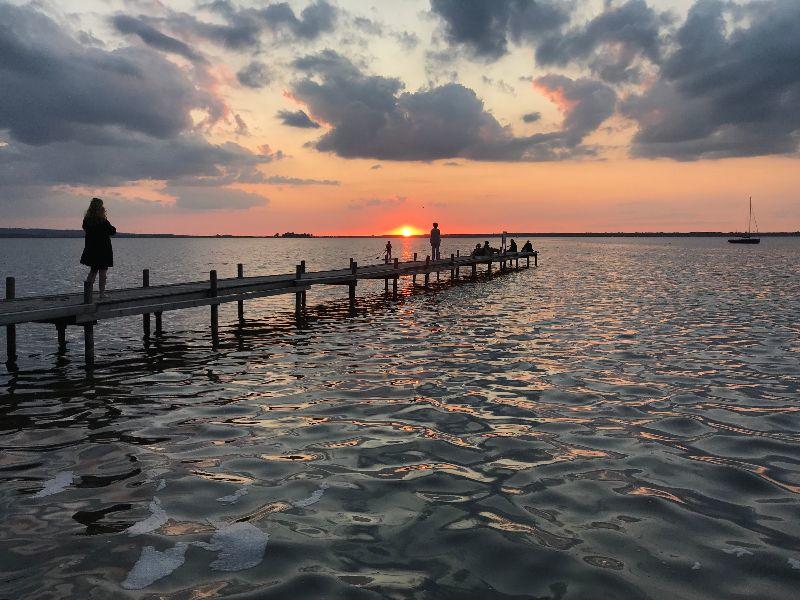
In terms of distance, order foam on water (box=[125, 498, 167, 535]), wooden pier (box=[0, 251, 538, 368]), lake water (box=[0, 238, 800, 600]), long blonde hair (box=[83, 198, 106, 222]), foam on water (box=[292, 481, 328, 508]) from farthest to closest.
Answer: wooden pier (box=[0, 251, 538, 368]) → long blonde hair (box=[83, 198, 106, 222]) → foam on water (box=[292, 481, 328, 508]) → foam on water (box=[125, 498, 167, 535]) → lake water (box=[0, 238, 800, 600])

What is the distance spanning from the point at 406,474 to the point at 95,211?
10.6 m

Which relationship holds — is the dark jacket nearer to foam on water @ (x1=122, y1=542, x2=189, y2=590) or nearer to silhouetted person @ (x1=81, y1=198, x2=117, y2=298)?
silhouetted person @ (x1=81, y1=198, x2=117, y2=298)

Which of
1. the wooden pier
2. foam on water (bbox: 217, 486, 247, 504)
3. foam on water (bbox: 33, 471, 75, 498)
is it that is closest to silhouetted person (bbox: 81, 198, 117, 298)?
the wooden pier

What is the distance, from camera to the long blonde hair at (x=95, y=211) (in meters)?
13.4

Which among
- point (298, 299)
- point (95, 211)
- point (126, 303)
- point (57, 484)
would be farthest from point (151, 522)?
point (298, 299)

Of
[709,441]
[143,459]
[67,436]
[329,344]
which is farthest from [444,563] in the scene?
[329,344]

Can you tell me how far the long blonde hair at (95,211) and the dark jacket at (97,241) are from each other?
92 millimetres

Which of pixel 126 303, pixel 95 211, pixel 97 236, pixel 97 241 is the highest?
pixel 95 211

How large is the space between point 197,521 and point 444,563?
2560 mm

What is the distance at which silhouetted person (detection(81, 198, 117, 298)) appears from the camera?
44.2ft

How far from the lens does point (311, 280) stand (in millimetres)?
25484

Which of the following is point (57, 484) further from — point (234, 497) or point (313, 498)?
point (313, 498)

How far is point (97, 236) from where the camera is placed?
45.2ft

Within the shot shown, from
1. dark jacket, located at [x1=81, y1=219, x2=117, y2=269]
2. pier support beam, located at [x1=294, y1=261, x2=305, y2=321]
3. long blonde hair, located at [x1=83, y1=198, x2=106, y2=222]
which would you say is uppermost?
long blonde hair, located at [x1=83, y1=198, x2=106, y2=222]
